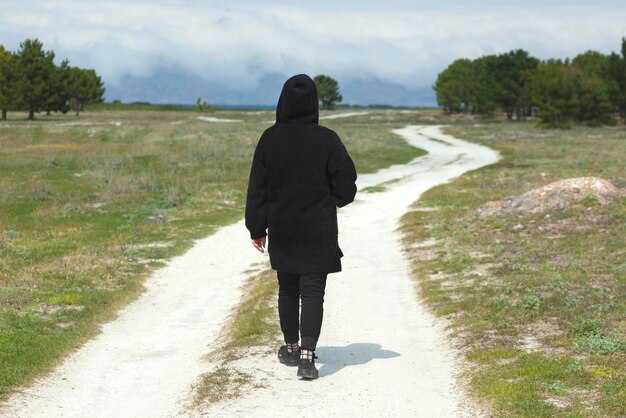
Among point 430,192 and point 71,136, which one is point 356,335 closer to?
point 430,192

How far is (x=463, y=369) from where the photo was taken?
9.16 metres

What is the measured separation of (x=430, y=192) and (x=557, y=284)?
17762 millimetres

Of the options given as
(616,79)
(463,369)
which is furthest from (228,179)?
(616,79)

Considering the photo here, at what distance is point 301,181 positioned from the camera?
798 cm

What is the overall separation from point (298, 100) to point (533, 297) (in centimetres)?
649

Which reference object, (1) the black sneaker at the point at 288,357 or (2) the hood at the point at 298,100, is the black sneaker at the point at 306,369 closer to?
(1) the black sneaker at the point at 288,357

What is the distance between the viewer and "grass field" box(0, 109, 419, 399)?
39.1 ft

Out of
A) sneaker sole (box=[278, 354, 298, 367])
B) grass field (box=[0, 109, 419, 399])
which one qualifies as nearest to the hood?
sneaker sole (box=[278, 354, 298, 367])

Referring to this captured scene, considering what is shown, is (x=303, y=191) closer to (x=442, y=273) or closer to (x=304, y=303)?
(x=304, y=303)

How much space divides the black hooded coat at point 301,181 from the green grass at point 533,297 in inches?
101

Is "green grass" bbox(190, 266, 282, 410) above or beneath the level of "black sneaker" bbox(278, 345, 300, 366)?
beneath

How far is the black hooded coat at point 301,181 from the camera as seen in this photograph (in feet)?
26.0

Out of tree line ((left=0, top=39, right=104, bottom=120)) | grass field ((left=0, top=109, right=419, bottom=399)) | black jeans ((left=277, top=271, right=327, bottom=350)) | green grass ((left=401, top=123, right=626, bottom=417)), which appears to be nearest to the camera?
black jeans ((left=277, top=271, right=327, bottom=350))

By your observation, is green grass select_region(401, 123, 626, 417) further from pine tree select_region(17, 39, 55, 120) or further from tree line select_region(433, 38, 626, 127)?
pine tree select_region(17, 39, 55, 120)
